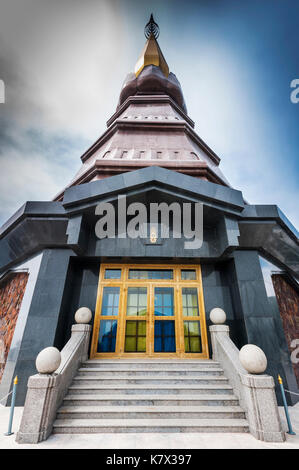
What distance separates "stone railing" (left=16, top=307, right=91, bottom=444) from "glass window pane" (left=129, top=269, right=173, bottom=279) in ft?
10.6

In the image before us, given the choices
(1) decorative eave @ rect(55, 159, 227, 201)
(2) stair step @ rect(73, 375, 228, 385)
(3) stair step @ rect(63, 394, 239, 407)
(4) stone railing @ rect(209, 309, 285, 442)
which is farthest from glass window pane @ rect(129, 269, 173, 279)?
(1) decorative eave @ rect(55, 159, 227, 201)

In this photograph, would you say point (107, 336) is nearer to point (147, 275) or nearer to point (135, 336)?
point (135, 336)

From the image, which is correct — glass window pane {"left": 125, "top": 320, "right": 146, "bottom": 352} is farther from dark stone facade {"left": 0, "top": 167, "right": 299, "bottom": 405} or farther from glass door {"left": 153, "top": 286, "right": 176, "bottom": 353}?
dark stone facade {"left": 0, "top": 167, "right": 299, "bottom": 405}

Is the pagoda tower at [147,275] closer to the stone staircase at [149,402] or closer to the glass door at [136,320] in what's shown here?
the glass door at [136,320]

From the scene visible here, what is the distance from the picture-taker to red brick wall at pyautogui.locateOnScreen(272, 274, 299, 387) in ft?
24.6

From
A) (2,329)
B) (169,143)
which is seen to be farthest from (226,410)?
(169,143)

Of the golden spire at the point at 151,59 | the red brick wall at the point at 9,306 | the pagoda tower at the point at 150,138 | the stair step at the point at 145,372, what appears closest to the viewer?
the stair step at the point at 145,372

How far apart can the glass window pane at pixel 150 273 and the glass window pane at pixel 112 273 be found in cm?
44

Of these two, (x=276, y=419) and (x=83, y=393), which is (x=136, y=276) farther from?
(x=276, y=419)

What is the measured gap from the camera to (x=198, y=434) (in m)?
3.90

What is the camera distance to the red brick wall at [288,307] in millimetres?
7512

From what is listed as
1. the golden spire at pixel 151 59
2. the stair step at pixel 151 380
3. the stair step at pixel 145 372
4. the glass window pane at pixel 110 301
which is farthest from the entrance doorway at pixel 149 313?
the golden spire at pixel 151 59

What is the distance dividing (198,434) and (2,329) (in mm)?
7163

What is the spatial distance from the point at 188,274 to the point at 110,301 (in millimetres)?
2934
